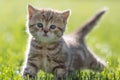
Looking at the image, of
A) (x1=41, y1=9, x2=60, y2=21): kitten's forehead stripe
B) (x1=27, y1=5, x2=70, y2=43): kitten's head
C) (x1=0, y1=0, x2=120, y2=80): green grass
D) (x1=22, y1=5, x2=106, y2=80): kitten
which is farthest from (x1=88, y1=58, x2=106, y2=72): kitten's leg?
(x1=41, y1=9, x2=60, y2=21): kitten's forehead stripe

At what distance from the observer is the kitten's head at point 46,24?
9.12 meters

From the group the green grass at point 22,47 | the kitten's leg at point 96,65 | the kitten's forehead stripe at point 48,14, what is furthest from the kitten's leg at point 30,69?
the kitten's leg at point 96,65

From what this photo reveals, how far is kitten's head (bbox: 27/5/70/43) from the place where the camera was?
359 inches

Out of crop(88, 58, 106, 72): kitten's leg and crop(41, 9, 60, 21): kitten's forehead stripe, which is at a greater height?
crop(41, 9, 60, 21): kitten's forehead stripe

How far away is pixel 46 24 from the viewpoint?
30.3 feet

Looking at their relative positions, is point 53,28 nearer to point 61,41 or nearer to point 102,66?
point 61,41

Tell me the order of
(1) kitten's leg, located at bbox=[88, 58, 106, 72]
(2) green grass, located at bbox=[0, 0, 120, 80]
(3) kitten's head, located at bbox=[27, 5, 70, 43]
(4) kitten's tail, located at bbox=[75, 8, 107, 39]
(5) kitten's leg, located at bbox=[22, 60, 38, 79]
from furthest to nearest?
1. (4) kitten's tail, located at bbox=[75, 8, 107, 39]
2. (1) kitten's leg, located at bbox=[88, 58, 106, 72]
3. (5) kitten's leg, located at bbox=[22, 60, 38, 79]
4. (3) kitten's head, located at bbox=[27, 5, 70, 43]
5. (2) green grass, located at bbox=[0, 0, 120, 80]

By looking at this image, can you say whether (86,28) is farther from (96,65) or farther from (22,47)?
(22,47)

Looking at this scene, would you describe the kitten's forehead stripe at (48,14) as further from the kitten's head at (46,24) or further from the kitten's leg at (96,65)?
the kitten's leg at (96,65)

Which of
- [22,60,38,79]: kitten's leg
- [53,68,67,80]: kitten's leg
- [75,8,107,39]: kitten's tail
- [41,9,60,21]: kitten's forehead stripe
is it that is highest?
[75,8,107,39]: kitten's tail

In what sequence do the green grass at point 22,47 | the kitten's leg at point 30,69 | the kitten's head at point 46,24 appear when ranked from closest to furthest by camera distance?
1. the green grass at point 22,47
2. the kitten's head at point 46,24
3. the kitten's leg at point 30,69

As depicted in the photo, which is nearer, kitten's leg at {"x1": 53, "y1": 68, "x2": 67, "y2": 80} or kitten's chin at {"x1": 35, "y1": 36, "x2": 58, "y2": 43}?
kitten's chin at {"x1": 35, "y1": 36, "x2": 58, "y2": 43}

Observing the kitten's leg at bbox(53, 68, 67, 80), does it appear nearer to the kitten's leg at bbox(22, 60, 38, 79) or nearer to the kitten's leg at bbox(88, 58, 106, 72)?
the kitten's leg at bbox(22, 60, 38, 79)

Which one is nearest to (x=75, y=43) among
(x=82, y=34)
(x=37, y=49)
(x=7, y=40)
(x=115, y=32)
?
(x=82, y=34)
